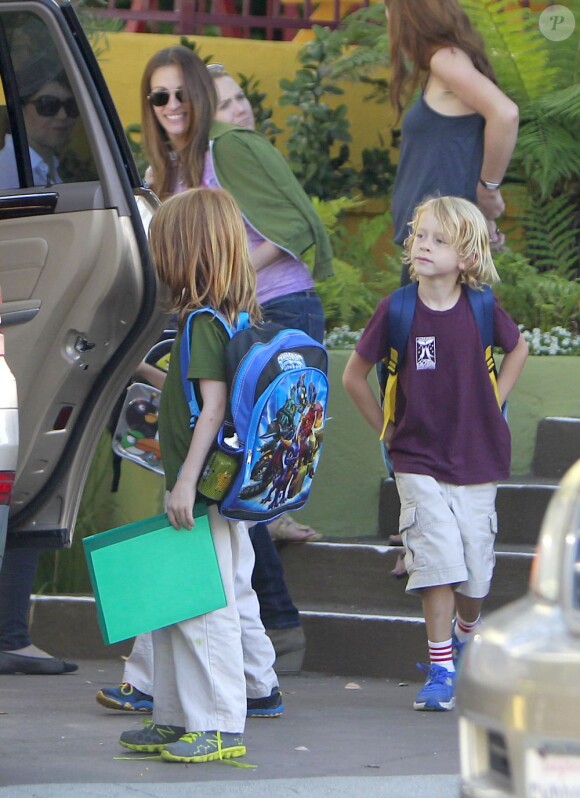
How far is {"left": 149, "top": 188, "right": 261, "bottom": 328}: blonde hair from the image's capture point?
16.0 ft

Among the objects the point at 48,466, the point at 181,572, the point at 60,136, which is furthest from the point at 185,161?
the point at 181,572

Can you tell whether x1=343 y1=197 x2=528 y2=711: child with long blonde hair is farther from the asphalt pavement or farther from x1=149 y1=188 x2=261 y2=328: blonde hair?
x1=149 y1=188 x2=261 y2=328: blonde hair

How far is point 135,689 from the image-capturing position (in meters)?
5.50

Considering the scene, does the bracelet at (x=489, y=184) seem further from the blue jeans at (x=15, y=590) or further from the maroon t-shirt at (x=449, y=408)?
the blue jeans at (x=15, y=590)

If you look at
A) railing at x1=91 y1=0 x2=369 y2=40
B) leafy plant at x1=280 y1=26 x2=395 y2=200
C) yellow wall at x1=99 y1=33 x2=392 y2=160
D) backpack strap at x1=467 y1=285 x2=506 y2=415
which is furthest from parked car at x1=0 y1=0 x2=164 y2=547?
railing at x1=91 y1=0 x2=369 y2=40

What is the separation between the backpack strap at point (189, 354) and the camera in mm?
4828

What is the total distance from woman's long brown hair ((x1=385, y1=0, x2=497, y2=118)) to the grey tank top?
19 centimetres

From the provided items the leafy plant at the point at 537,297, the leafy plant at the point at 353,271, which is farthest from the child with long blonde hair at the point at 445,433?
the leafy plant at the point at 353,271

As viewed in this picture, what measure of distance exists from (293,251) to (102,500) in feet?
5.48

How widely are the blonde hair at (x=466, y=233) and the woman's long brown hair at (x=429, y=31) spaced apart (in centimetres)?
67

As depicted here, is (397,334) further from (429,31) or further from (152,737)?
(152,737)

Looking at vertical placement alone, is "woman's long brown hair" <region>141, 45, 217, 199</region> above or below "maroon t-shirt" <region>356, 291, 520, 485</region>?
above

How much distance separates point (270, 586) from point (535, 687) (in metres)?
3.01

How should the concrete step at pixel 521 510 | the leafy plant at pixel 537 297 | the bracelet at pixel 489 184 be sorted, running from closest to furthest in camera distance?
the bracelet at pixel 489 184 < the concrete step at pixel 521 510 < the leafy plant at pixel 537 297
